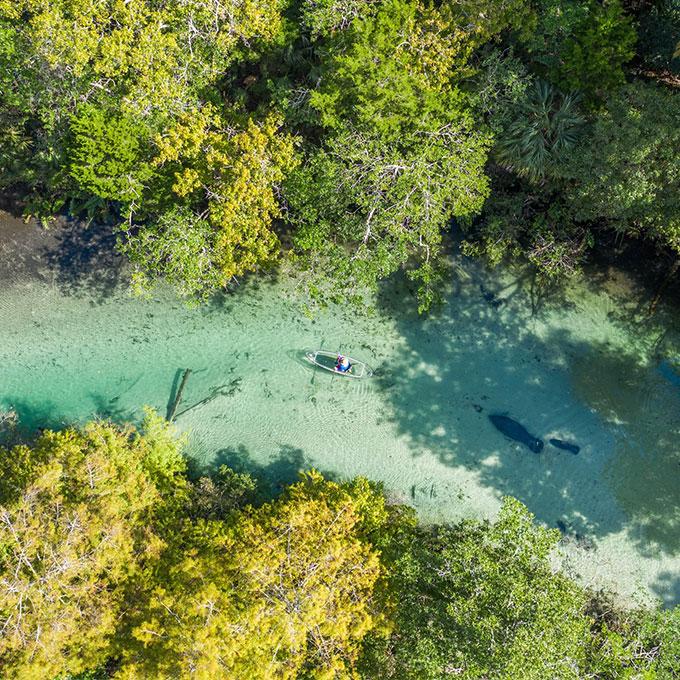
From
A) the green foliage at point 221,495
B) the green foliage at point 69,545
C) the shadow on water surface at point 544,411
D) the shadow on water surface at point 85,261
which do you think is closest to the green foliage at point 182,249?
the shadow on water surface at point 85,261

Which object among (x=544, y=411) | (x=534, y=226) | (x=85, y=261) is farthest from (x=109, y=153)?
(x=544, y=411)

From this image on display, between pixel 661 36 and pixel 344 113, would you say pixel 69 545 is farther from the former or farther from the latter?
pixel 661 36

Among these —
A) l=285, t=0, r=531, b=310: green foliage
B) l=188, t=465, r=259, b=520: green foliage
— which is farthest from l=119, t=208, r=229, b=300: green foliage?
l=188, t=465, r=259, b=520: green foliage

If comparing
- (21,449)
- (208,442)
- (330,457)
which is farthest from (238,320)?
(21,449)

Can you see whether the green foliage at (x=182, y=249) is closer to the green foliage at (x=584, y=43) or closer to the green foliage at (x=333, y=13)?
the green foliage at (x=333, y=13)

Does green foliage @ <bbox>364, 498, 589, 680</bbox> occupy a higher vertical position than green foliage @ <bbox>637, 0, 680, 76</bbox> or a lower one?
lower

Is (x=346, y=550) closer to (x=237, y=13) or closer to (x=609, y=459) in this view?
(x=609, y=459)

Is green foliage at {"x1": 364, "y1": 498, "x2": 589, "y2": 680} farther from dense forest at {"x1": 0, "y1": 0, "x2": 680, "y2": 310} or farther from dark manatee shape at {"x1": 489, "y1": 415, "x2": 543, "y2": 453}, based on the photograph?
dense forest at {"x1": 0, "y1": 0, "x2": 680, "y2": 310}
